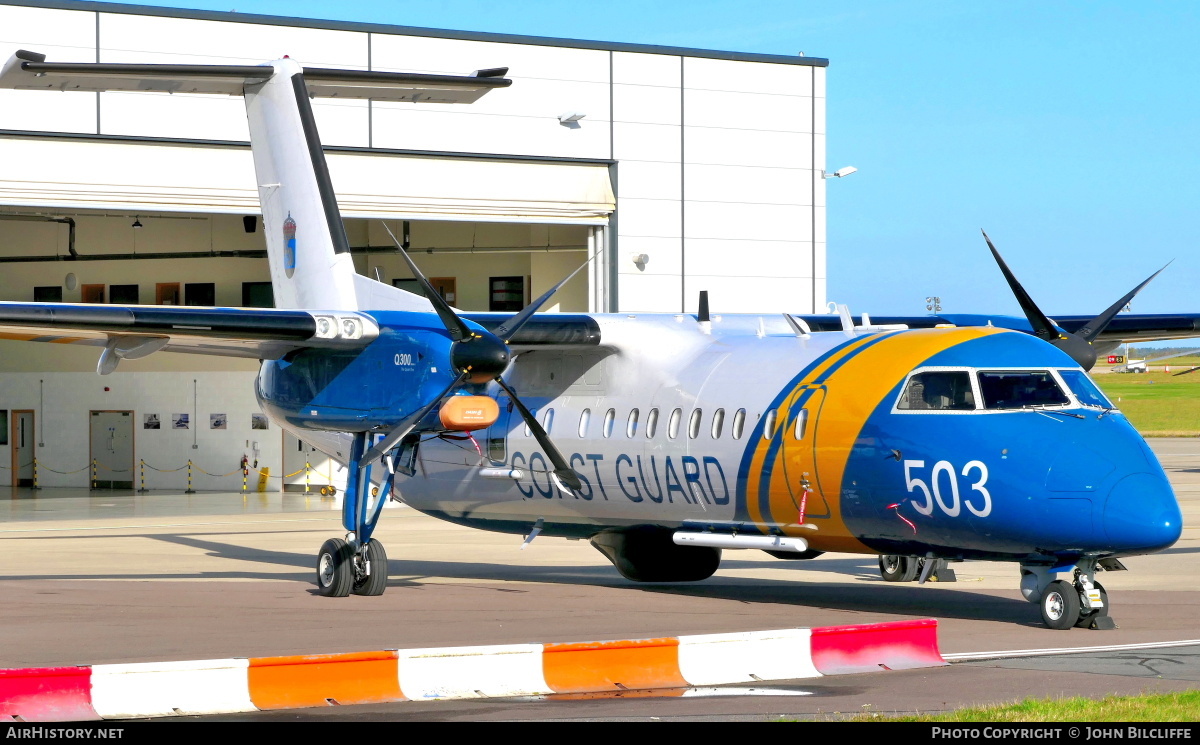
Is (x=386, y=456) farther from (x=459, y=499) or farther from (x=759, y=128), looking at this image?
(x=759, y=128)

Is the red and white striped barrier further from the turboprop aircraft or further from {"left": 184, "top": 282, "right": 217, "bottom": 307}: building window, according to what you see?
{"left": 184, "top": 282, "right": 217, "bottom": 307}: building window

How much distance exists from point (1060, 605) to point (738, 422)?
359cm

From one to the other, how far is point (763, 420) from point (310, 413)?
513cm

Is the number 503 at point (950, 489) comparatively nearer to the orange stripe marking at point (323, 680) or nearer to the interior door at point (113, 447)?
the orange stripe marking at point (323, 680)

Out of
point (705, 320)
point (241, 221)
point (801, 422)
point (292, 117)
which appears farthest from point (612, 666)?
point (241, 221)

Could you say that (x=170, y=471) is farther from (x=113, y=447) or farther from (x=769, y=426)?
(x=769, y=426)

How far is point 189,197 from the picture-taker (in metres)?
29.0

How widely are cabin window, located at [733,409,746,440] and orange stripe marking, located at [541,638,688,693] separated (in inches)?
192

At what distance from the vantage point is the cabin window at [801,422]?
13.7 meters

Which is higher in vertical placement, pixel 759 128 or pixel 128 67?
pixel 759 128

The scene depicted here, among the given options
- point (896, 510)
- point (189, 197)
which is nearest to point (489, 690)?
point (896, 510)

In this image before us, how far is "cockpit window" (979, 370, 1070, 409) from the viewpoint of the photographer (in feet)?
40.9

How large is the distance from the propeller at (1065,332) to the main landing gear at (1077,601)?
10.9ft

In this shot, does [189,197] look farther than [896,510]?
Yes
